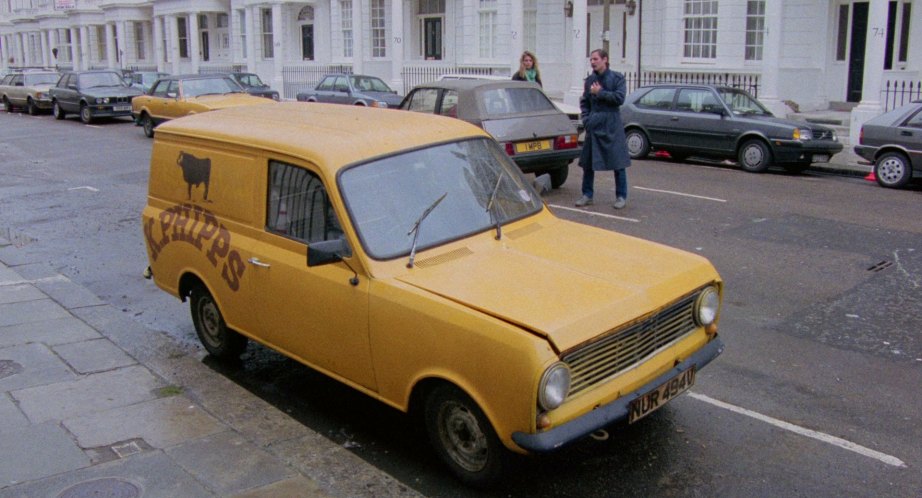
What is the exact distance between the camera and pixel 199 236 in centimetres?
610

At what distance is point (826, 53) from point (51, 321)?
1946 centimetres

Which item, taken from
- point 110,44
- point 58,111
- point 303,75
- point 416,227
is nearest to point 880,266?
point 416,227

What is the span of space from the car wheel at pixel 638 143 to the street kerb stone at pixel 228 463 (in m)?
13.0

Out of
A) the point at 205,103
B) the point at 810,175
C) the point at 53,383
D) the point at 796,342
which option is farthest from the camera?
the point at 205,103

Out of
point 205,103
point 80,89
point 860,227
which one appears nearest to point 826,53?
point 860,227

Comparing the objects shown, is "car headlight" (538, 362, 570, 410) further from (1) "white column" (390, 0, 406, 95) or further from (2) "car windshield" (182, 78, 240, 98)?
(1) "white column" (390, 0, 406, 95)

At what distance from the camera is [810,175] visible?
1523 centimetres

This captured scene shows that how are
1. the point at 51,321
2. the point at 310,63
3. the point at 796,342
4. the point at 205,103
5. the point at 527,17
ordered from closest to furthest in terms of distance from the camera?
the point at 796,342 < the point at 51,321 < the point at 205,103 < the point at 527,17 < the point at 310,63

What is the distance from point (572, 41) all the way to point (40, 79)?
2123 cm

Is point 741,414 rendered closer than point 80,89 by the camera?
Yes

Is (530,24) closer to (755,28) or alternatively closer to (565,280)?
(755,28)

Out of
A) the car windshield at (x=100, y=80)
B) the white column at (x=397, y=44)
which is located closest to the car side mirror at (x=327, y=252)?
the white column at (x=397, y=44)

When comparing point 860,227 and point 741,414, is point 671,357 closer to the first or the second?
point 741,414

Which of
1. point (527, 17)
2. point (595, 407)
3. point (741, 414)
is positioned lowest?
point (741, 414)
